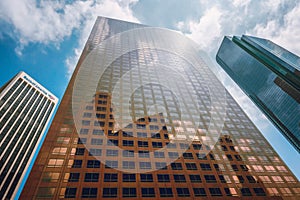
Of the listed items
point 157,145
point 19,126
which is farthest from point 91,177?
point 19,126

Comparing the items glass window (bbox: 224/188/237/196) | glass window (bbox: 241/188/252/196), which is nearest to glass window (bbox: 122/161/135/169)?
glass window (bbox: 224/188/237/196)

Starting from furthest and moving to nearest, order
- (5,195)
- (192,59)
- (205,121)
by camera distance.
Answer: (192,59) → (5,195) → (205,121)

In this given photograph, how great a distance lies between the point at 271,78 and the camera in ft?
375

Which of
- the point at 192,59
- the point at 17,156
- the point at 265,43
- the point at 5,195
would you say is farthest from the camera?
the point at 265,43

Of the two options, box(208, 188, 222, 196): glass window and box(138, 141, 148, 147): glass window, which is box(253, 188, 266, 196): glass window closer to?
box(208, 188, 222, 196): glass window

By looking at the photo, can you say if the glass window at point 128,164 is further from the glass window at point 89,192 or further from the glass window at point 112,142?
the glass window at point 89,192

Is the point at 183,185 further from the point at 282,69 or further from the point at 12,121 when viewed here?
the point at 282,69

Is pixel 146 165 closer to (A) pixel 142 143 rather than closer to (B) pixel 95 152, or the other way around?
(A) pixel 142 143

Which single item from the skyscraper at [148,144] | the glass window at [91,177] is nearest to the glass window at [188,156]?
the skyscraper at [148,144]

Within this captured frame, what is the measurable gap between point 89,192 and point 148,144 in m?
17.4

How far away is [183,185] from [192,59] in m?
84.4

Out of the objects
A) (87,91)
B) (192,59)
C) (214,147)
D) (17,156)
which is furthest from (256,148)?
(17,156)

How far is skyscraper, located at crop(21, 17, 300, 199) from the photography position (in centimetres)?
3553

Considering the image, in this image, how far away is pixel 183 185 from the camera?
38.1 meters
